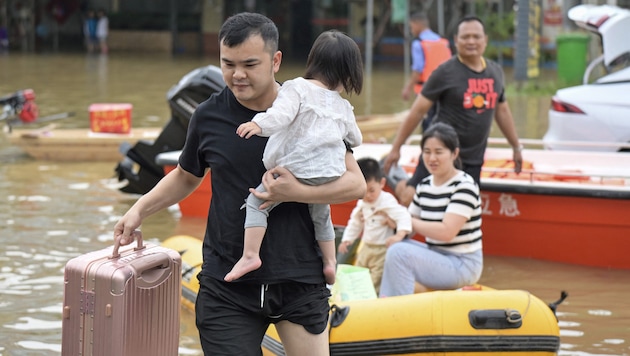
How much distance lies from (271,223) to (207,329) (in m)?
0.39

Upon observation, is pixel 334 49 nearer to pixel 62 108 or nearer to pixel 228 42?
pixel 228 42

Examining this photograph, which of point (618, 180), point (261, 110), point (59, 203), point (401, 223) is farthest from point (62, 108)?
point (261, 110)

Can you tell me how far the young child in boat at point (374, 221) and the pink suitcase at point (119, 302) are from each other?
232 centimetres

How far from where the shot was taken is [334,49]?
11.7 feet

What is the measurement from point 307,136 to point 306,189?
0.56 feet

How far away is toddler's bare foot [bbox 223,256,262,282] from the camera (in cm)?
339

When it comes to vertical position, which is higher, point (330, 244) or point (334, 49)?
point (334, 49)

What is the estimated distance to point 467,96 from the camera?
6.85 metres

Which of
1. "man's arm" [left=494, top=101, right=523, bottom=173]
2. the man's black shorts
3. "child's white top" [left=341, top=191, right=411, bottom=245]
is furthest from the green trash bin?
the man's black shorts

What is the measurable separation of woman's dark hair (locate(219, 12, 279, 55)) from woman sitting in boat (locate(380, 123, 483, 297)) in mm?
2423

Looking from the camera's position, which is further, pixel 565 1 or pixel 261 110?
pixel 565 1

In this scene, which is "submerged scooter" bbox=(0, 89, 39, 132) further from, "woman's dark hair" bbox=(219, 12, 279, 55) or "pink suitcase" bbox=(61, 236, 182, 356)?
"woman's dark hair" bbox=(219, 12, 279, 55)

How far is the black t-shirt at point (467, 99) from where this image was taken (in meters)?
6.86

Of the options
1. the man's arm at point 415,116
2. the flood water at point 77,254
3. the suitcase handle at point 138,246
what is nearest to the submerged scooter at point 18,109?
the flood water at point 77,254
